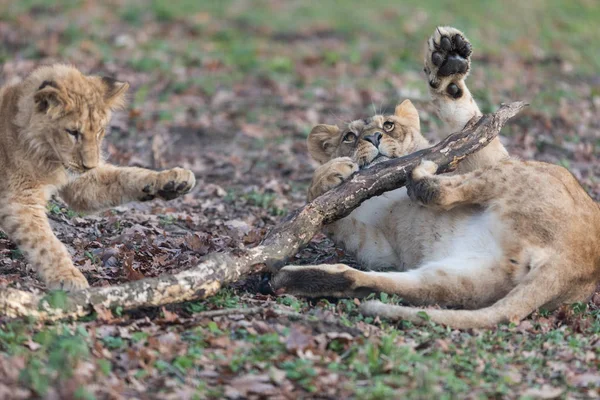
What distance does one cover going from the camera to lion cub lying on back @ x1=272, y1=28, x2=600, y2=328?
6016 mm

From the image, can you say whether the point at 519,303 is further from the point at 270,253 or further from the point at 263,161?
the point at 263,161

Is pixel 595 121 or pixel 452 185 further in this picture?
pixel 595 121

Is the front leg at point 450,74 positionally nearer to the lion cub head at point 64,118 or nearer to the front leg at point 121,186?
the front leg at point 121,186

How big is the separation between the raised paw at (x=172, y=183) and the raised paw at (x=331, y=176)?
1.02 m

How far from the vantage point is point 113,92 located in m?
6.58

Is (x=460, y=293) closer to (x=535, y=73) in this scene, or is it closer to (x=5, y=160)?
(x=5, y=160)

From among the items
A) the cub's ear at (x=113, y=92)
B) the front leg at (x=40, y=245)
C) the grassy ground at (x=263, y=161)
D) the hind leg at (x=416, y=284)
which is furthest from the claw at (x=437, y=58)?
the front leg at (x=40, y=245)

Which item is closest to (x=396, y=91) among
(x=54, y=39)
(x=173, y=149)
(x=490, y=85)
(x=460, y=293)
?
(x=490, y=85)

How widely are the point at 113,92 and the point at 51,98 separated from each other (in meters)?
0.60

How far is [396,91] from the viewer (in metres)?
13.6

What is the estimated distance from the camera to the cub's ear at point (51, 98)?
237 inches

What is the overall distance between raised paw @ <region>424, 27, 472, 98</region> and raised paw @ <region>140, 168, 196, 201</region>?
7.82 feet

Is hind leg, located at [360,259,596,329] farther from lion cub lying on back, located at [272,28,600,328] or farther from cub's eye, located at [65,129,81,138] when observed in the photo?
cub's eye, located at [65,129,81,138]

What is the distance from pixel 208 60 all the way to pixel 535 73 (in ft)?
18.8
